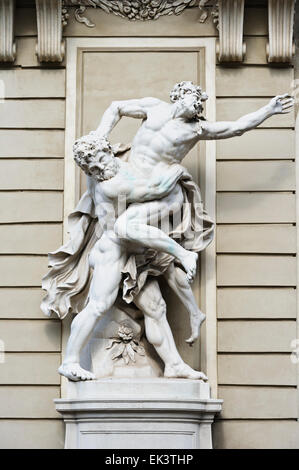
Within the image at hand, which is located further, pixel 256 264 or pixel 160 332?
pixel 256 264

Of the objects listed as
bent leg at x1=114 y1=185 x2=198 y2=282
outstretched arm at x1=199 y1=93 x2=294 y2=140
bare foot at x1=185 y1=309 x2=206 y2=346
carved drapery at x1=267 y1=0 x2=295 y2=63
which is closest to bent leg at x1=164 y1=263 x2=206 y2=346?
bare foot at x1=185 y1=309 x2=206 y2=346

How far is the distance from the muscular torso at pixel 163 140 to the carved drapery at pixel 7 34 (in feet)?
4.10

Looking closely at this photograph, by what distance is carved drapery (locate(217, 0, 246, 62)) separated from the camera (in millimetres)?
7961

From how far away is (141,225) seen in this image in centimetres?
721

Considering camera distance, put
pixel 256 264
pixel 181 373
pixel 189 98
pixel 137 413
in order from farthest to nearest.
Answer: pixel 256 264
pixel 189 98
pixel 181 373
pixel 137 413

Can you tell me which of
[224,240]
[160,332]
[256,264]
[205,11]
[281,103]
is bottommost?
[160,332]

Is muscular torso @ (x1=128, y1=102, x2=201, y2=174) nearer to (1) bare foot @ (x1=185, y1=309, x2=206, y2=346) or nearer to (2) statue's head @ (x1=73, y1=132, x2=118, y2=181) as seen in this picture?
(2) statue's head @ (x1=73, y1=132, x2=118, y2=181)

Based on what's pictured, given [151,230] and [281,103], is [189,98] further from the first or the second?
[151,230]

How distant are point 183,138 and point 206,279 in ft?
3.31

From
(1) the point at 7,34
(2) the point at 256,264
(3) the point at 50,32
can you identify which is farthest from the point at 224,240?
(1) the point at 7,34

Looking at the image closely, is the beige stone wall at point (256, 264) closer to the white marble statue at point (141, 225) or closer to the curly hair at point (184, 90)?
the white marble statue at point (141, 225)

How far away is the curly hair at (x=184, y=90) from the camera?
7414 millimetres

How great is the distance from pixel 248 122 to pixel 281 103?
255 millimetres

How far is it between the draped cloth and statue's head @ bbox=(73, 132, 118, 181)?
12.0 inches
